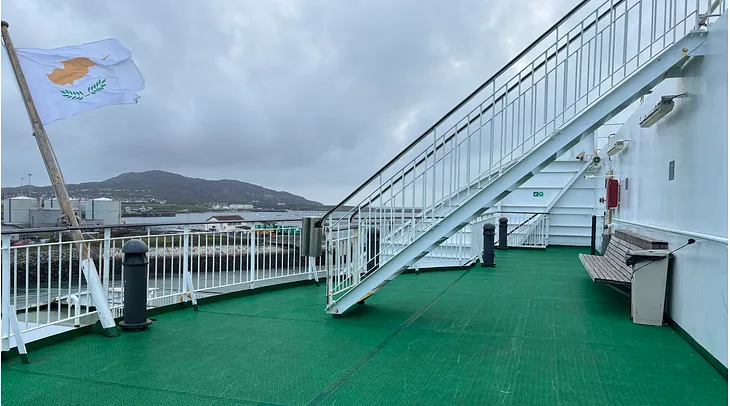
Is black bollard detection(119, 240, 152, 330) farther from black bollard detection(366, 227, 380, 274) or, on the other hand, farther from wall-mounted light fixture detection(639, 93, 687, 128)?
wall-mounted light fixture detection(639, 93, 687, 128)

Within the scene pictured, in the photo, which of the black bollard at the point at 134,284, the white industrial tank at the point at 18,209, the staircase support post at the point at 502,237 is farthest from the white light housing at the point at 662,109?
the staircase support post at the point at 502,237

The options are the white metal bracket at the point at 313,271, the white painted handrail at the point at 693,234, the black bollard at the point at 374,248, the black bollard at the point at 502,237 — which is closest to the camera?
the white painted handrail at the point at 693,234

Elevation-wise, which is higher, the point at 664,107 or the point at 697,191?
Result: the point at 664,107

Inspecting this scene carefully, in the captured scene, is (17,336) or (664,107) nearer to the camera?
(17,336)

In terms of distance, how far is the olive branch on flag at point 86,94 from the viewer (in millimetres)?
5020

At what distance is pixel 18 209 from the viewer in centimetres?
565

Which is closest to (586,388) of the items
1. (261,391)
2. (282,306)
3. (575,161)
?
(261,391)

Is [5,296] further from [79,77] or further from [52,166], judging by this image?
[79,77]

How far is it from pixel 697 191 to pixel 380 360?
10.3 feet

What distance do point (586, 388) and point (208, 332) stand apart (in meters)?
3.53

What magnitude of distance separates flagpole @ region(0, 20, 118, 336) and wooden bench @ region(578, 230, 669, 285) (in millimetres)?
5516

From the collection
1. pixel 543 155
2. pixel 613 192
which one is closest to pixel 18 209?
pixel 543 155

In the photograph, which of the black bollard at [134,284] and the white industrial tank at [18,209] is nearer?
the black bollard at [134,284]

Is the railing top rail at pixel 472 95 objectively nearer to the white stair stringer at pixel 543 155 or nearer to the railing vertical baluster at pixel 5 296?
the white stair stringer at pixel 543 155
